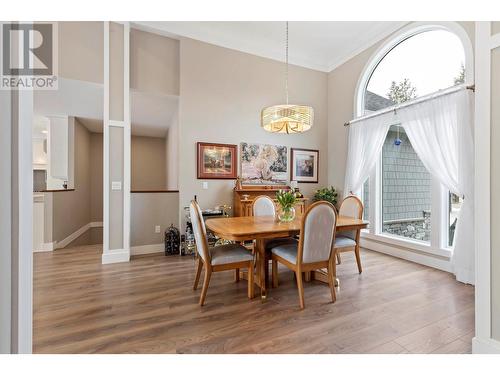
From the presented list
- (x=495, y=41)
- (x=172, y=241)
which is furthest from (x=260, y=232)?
(x=172, y=241)

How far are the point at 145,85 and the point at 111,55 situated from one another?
1.86 feet

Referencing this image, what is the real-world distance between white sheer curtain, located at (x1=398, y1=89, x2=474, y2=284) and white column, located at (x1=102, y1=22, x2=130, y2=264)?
419 centimetres

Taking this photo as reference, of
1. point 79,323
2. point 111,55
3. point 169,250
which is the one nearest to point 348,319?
point 79,323

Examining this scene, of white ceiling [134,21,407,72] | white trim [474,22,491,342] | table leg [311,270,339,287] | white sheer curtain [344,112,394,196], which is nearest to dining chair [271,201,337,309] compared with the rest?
table leg [311,270,339,287]

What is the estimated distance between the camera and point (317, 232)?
6.88 ft

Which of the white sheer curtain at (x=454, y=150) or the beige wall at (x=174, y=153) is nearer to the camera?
the white sheer curtain at (x=454, y=150)

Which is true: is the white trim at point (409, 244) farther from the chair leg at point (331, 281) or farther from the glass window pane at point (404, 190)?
the chair leg at point (331, 281)

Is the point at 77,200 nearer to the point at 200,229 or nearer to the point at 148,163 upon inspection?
the point at 148,163

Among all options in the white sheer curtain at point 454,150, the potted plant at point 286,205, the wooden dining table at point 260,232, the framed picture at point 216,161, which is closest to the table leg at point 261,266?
the wooden dining table at point 260,232

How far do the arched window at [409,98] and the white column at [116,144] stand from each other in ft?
13.1

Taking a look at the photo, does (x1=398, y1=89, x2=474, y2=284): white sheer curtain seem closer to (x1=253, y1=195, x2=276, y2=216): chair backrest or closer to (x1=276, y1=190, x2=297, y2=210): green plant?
(x1=276, y1=190, x2=297, y2=210): green plant

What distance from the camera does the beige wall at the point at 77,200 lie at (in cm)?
414

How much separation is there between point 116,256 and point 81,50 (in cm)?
306

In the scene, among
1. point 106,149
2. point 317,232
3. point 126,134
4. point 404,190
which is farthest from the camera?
point 404,190
